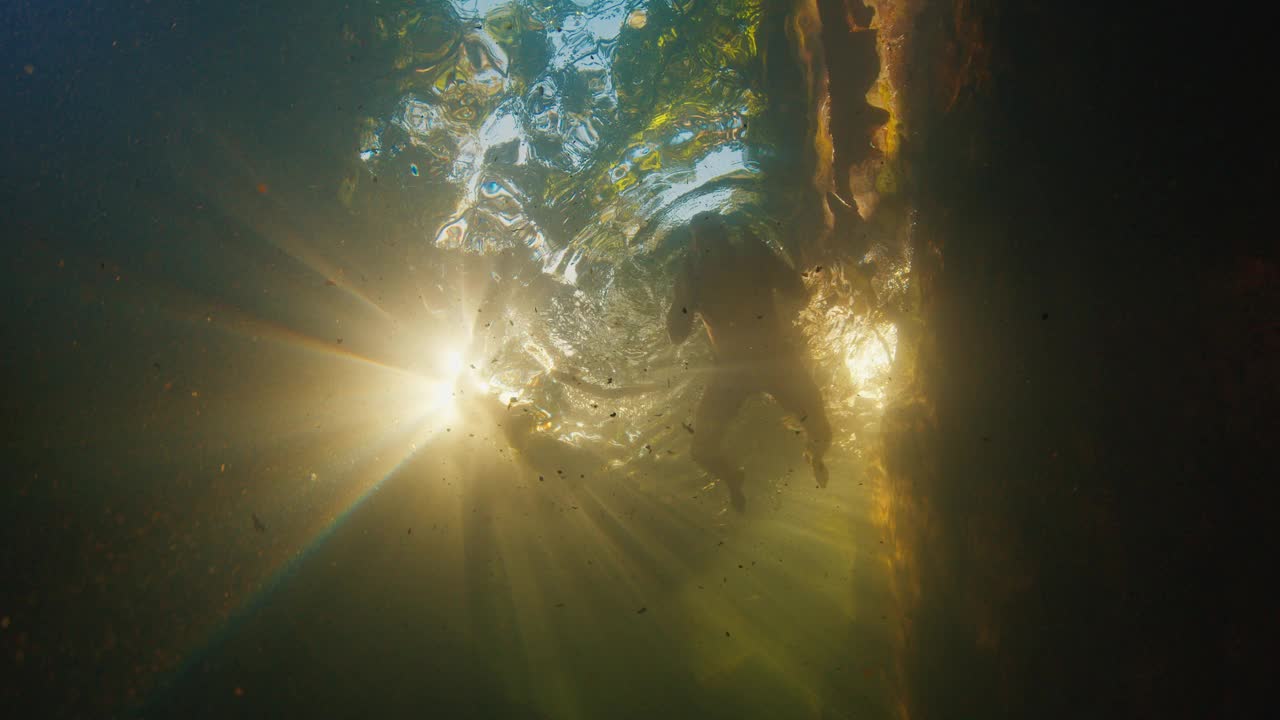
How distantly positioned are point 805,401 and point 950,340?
4.47 m

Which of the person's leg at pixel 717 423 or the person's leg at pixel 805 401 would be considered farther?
the person's leg at pixel 717 423

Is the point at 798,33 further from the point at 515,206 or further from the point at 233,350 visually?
the point at 233,350

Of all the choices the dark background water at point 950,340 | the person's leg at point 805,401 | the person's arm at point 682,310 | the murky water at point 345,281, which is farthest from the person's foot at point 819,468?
the person's arm at point 682,310

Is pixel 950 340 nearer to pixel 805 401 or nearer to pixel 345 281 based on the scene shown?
pixel 805 401

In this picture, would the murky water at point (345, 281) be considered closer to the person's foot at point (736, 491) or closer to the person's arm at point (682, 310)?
the person's arm at point (682, 310)

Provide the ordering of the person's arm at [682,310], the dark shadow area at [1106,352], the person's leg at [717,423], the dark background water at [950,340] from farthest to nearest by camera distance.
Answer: the person's leg at [717,423]
the person's arm at [682,310]
the dark background water at [950,340]
the dark shadow area at [1106,352]

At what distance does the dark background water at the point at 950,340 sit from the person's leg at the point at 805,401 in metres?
2.71

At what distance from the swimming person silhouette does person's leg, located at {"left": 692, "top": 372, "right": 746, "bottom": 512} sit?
0.8 inches

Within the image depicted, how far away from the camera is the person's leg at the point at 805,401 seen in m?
9.67

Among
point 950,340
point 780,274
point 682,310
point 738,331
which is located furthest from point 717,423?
point 950,340

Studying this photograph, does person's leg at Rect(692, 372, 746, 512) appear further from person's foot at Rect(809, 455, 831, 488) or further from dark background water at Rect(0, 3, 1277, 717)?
dark background water at Rect(0, 3, 1277, 717)

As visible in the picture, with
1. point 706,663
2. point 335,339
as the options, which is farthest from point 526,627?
point 335,339

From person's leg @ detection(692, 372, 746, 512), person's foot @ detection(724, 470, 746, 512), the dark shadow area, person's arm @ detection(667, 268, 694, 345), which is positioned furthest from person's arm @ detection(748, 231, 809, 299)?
person's foot @ detection(724, 470, 746, 512)

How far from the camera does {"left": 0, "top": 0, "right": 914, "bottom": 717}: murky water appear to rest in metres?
6.00
